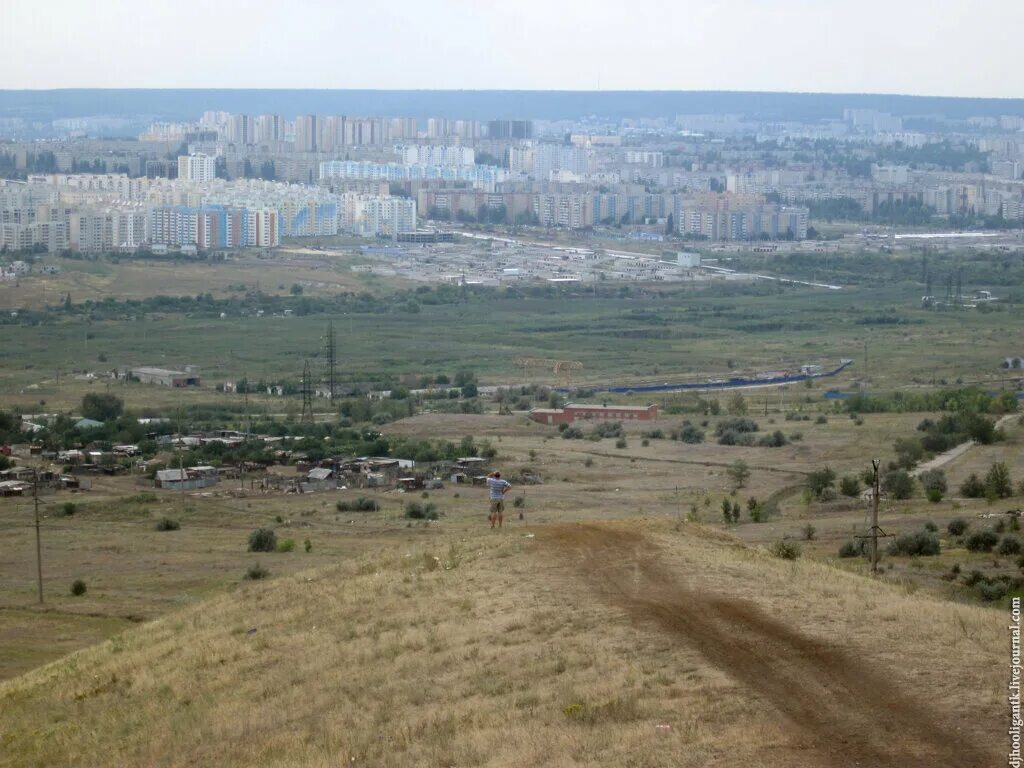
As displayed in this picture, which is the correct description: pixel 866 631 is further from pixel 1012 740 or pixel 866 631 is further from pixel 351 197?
pixel 351 197

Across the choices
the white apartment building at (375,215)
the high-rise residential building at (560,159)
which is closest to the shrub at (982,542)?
the white apartment building at (375,215)

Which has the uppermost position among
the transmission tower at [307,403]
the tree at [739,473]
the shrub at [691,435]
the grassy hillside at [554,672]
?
the grassy hillside at [554,672]

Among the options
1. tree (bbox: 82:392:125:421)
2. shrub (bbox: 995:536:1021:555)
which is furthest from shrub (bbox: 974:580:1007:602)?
tree (bbox: 82:392:125:421)

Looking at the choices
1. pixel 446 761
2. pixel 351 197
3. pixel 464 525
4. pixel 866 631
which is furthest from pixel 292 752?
pixel 351 197

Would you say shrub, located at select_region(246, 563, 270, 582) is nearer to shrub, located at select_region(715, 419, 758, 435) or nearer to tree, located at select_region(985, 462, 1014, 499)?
tree, located at select_region(985, 462, 1014, 499)

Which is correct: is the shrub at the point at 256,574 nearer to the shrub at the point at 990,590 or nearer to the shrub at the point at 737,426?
the shrub at the point at 990,590

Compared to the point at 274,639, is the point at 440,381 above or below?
below

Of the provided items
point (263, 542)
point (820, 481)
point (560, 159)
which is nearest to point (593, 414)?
point (820, 481)
